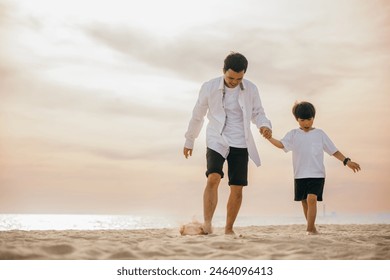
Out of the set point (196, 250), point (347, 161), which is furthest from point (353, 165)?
point (196, 250)

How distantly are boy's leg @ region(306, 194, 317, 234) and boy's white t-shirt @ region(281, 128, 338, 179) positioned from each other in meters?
0.26

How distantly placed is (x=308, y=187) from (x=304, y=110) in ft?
2.97

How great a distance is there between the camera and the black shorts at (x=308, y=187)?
5.68 m

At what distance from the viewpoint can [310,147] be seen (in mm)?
5789

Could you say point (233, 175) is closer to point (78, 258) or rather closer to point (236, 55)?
point (236, 55)

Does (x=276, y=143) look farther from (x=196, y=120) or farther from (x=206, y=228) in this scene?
(x=206, y=228)

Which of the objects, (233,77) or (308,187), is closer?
(233,77)

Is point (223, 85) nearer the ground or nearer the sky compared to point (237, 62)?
nearer the ground

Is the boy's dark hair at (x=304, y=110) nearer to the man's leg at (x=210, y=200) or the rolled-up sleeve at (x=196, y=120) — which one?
the rolled-up sleeve at (x=196, y=120)

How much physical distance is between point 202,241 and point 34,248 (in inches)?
53.0

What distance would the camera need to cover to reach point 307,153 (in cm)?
576

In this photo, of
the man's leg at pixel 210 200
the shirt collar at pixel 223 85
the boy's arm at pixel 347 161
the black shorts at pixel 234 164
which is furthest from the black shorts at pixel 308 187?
the shirt collar at pixel 223 85

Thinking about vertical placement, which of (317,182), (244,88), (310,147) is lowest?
(317,182)
